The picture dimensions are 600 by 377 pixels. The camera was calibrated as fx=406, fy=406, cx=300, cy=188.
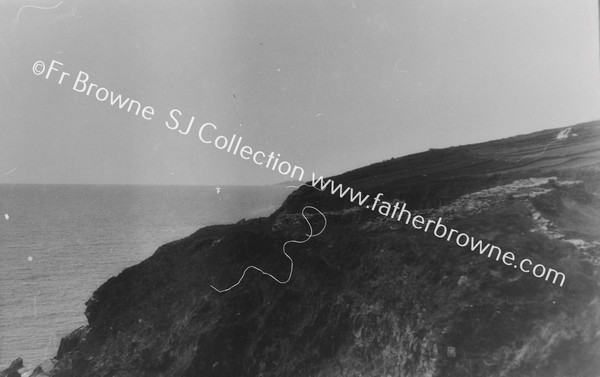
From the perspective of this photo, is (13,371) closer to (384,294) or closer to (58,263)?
(384,294)

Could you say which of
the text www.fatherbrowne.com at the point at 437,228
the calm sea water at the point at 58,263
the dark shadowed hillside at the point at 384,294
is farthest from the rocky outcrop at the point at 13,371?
the text www.fatherbrowne.com at the point at 437,228

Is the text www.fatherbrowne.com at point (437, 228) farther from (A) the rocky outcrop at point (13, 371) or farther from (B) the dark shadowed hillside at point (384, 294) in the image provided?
(A) the rocky outcrop at point (13, 371)

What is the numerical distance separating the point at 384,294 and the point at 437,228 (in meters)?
3.16

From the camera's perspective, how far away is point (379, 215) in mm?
15227

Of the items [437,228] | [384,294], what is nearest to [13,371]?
[384,294]

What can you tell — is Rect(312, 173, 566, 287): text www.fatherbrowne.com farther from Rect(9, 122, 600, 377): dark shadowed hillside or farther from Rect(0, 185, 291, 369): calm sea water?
Rect(0, 185, 291, 369): calm sea water

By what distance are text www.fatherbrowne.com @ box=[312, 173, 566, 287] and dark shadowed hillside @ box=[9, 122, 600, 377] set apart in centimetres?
22

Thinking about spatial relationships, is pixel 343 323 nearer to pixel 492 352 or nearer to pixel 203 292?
pixel 492 352

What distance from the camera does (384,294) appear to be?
38.6 ft

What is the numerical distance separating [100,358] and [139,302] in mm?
2209

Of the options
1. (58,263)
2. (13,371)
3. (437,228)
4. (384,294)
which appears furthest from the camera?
(58,263)

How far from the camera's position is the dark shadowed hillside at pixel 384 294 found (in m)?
9.88

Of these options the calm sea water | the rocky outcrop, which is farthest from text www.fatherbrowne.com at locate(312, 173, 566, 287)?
the rocky outcrop

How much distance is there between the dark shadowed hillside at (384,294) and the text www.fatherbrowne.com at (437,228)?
22cm
